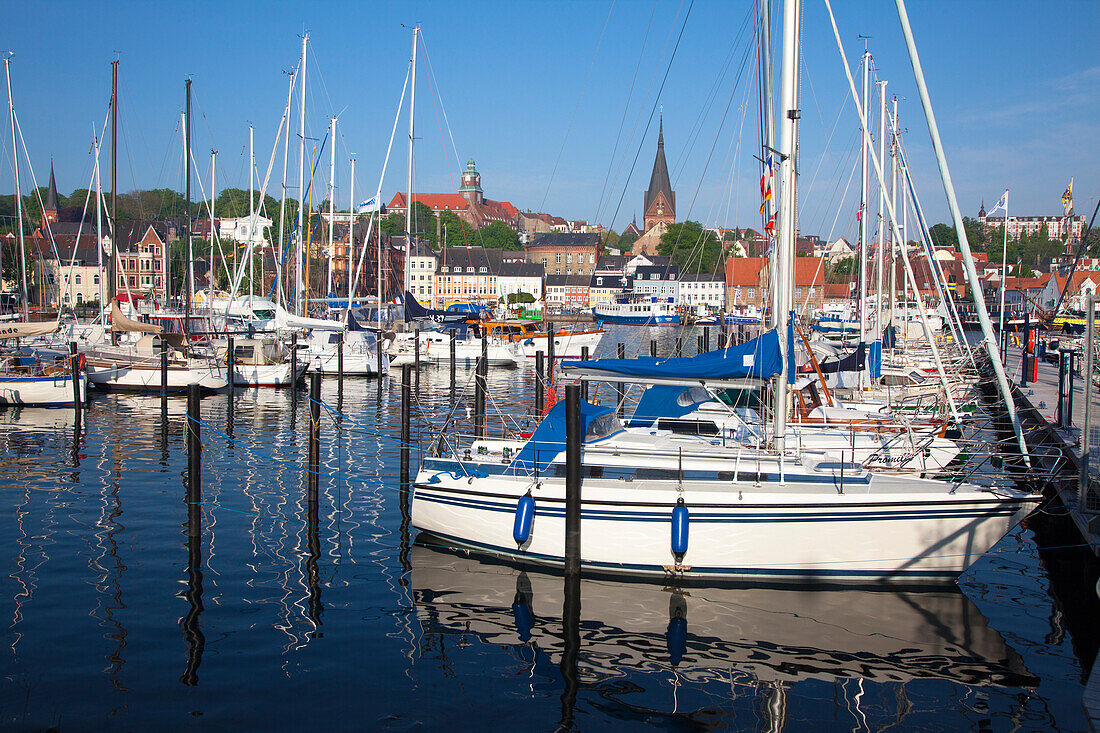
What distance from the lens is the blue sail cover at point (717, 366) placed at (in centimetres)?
1473

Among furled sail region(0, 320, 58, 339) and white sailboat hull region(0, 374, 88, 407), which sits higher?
furled sail region(0, 320, 58, 339)

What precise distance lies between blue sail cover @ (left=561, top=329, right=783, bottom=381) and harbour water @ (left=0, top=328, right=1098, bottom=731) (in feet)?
11.9

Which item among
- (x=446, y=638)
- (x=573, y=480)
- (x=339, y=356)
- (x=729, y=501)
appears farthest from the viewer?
(x=339, y=356)

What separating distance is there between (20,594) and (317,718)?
6485 millimetres

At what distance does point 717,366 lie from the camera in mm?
15062

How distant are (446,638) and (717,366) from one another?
6528 millimetres

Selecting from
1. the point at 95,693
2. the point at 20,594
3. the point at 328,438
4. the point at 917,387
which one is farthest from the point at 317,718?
the point at 917,387

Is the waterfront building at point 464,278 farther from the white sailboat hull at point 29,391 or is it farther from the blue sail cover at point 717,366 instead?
the blue sail cover at point 717,366

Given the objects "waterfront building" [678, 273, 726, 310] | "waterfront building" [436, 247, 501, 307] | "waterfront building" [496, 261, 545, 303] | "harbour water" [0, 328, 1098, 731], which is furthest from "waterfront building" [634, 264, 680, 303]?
"harbour water" [0, 328, 1098, 731]

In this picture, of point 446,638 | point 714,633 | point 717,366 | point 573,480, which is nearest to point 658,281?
point 717,366

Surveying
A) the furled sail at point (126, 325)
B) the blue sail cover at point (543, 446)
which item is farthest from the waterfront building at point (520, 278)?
the blue sail cover at point (543, 446)

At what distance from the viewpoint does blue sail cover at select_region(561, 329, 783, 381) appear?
1473 centimetres

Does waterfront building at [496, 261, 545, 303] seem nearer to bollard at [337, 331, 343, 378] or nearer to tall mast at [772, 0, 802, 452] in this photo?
bollard at [337, 331, 343, 378]

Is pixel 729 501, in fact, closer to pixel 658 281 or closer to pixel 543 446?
pixel 543 446
